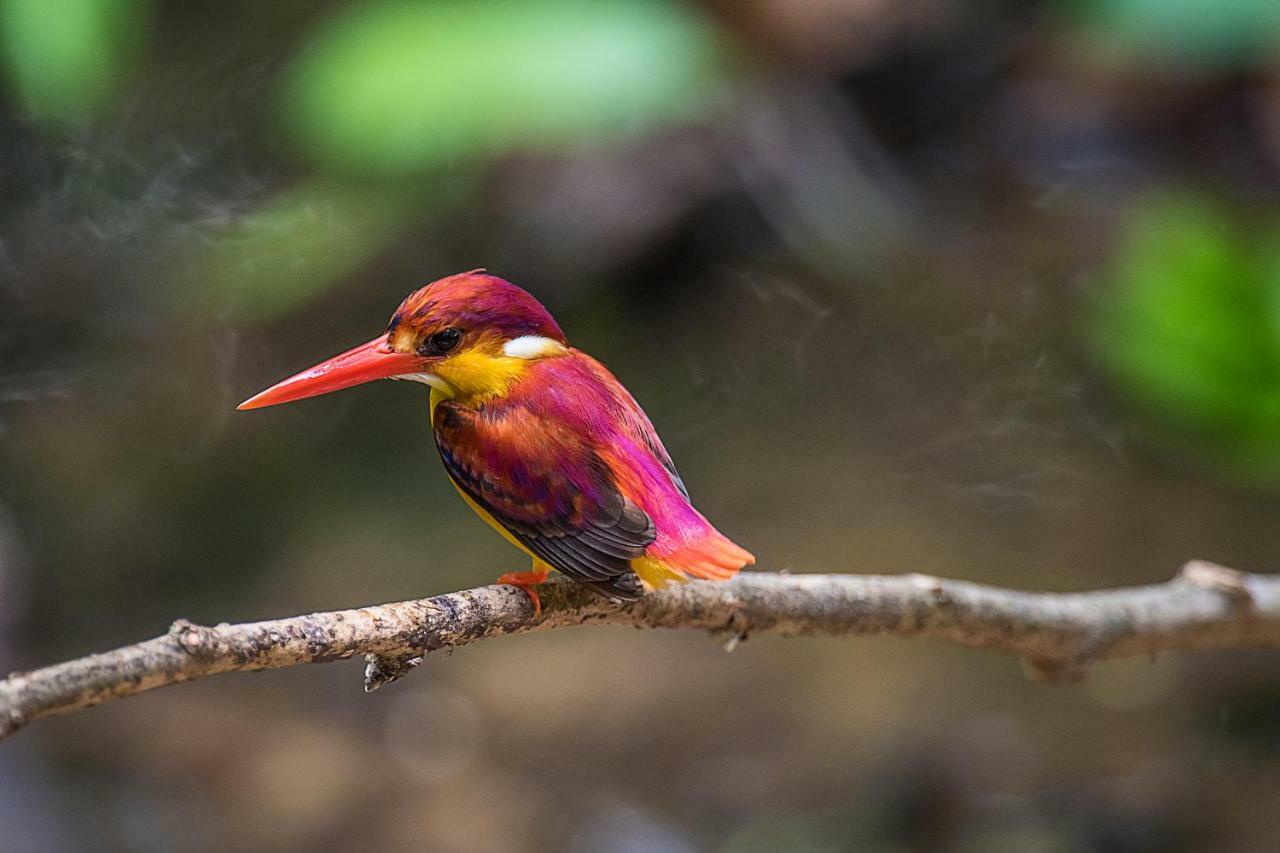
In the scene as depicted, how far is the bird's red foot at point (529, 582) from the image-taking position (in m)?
0.92

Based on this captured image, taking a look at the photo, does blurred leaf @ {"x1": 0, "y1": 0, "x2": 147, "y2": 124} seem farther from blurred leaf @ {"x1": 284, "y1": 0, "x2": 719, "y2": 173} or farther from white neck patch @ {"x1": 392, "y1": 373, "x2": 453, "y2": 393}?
white neck patch @ {"x1": 392, "y1": 373, "x2": 453, "y2": 393}

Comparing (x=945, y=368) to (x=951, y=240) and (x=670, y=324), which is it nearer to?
(x=951, y=240)

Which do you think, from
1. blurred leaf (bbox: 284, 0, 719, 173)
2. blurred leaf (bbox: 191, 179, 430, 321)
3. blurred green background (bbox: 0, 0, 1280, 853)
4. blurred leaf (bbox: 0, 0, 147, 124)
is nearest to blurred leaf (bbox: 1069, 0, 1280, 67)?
blurred green background (bbox: 0, 0, 1280, 853)

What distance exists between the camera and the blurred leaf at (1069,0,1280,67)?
274 cm

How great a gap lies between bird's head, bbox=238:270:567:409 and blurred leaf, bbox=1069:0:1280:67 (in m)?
2.35

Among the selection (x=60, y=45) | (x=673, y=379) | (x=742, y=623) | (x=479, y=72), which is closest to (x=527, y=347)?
(x=742, y=623)

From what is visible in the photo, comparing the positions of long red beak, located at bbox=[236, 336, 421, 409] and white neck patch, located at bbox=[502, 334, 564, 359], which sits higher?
white neck patch, located at bbox=[502, 334, 564, 359]

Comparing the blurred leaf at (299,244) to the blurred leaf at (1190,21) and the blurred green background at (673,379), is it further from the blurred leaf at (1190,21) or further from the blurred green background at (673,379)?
the blurred leaf at (1190,21)

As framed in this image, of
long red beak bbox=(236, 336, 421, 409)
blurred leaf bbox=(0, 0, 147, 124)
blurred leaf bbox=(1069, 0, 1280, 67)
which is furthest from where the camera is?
blurred leaf bbox=(1069, 0, 1280, 67)

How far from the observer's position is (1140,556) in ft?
9.05

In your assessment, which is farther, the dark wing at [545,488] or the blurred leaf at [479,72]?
the blurred leaf at [479,72]

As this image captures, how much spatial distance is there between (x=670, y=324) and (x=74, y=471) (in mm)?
1448

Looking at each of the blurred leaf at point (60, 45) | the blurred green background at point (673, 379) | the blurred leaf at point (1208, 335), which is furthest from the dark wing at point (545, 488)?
the blurred leaf at point (1208, 335)

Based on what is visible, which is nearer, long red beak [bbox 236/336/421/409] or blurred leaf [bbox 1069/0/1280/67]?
long red beak [bbox 236/336/421/409]
